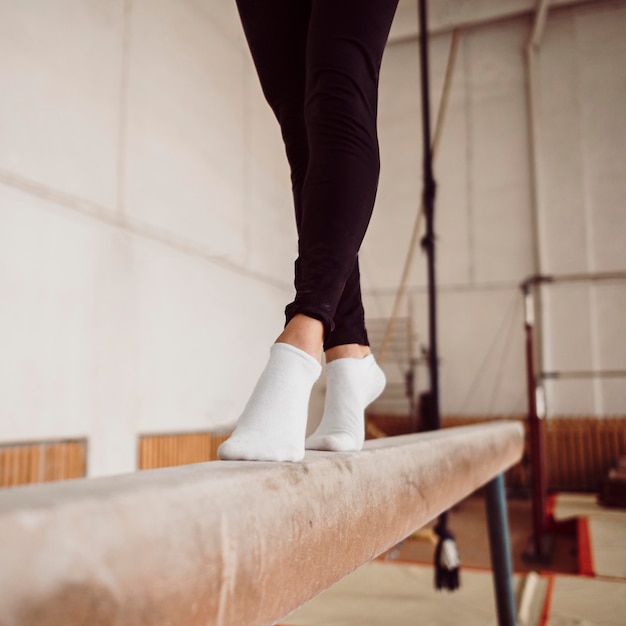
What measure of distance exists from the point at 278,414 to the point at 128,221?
12.7 feet

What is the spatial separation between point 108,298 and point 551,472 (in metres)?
4.02

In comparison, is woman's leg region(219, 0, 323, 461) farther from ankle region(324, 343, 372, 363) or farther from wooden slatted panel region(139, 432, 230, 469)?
wooden slatted panel region(139, 432, 230, 469)

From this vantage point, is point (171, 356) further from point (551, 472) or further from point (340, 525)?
point (340, 525)

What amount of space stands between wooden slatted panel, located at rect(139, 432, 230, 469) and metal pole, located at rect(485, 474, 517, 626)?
253cm

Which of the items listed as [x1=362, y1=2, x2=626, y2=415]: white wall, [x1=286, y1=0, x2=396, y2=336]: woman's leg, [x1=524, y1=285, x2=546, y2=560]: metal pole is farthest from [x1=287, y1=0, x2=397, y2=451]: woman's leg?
[x1=362, y1=2, x2=626, y2=415]: white wall

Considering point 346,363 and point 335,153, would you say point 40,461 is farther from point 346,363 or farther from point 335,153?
point 335,153

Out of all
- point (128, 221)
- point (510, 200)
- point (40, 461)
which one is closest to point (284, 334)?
point (40, 461)

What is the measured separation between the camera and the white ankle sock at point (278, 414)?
1.34 ft

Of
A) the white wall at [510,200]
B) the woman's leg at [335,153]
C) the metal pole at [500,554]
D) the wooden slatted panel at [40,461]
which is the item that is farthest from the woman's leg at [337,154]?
the white wall at [510,200]

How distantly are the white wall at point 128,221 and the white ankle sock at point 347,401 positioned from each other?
2.95 m

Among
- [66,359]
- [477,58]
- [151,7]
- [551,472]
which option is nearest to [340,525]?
[66,359]

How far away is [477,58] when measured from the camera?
634cm

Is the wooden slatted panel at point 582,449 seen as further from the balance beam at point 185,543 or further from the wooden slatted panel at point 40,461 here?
the balance beam at point 185,543

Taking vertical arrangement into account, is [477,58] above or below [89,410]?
above
